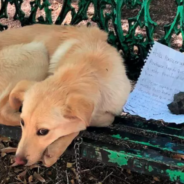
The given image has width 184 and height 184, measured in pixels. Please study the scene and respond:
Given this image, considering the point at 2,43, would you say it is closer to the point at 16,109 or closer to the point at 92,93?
the point at 16,109

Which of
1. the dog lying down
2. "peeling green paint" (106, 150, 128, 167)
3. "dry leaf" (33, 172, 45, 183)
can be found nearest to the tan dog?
the dog lying down

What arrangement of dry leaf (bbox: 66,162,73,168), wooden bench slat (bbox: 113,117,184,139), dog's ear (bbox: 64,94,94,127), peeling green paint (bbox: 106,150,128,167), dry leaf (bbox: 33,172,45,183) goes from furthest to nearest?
dry leaf (bbox: 66,162,73,168) < dry leaf (bbox: 33,172,45,183) < wooden bench slat (bbox: 113,117,184,139) < peeling green paint (bbox: 106,150,128,167) < dog's ear (bbox: 64,94,94,127)

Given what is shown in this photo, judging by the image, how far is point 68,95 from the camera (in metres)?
2.22

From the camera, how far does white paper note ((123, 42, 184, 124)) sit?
287 centimetres

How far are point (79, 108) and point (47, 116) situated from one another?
20 cm

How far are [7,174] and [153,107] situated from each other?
4.22ft

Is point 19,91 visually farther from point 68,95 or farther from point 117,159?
point 117,159

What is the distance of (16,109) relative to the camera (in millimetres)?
2551

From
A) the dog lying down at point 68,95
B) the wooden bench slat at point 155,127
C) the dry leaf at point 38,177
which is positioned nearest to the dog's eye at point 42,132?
the dog lying down at point 68,95

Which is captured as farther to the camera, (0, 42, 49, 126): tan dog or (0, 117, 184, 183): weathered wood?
(0, 42, 49, 126): tan dog

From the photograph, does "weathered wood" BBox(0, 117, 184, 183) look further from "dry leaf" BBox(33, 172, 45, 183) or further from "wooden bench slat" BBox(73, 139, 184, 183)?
"dry leaf" BBox(33, 172, 45, 183)

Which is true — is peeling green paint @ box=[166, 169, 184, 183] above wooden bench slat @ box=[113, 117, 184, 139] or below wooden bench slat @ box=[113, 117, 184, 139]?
below

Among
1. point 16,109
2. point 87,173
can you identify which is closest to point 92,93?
point 16,109

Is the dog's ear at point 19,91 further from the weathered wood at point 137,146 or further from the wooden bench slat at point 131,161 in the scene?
the wooden bench slat at point 131,161
